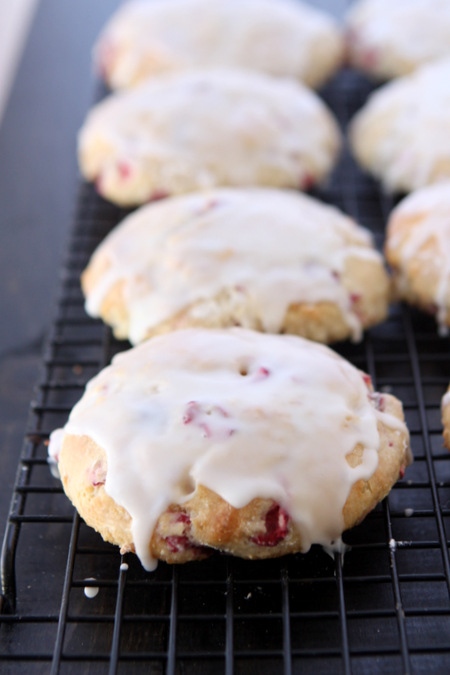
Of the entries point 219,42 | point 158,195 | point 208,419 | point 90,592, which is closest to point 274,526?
point 208,419

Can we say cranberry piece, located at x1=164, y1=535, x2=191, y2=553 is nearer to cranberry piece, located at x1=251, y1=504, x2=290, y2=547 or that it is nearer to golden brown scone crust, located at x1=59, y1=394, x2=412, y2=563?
golden brown scone crust, located at x1=59, y1=394, x2=412, y2=563

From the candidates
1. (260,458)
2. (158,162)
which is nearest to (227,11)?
(158,162)

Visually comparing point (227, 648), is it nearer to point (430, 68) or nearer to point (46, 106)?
point (430, 68)

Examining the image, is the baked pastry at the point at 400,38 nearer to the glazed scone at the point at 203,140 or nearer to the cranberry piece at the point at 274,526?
the glazed scone at the point at 203,140

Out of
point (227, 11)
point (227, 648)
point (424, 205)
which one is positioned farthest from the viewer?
point (227, 11)

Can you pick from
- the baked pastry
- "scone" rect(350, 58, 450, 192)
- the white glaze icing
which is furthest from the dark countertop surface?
the baked pastry

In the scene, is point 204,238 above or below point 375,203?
above

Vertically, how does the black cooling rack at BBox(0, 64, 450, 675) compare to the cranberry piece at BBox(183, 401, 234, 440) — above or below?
below
